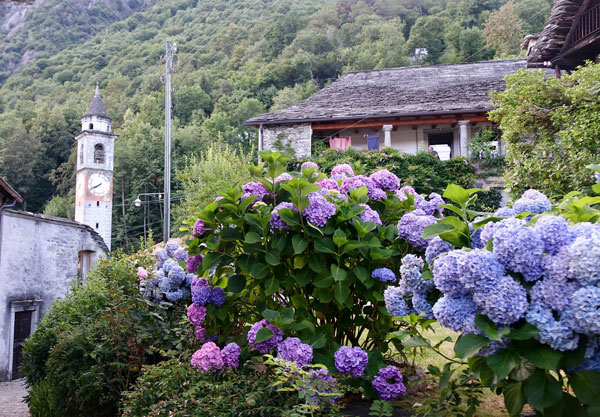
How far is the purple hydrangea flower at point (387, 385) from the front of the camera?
10.2ft

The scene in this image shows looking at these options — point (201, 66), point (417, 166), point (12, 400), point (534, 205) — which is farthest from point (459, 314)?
point (201, 66)

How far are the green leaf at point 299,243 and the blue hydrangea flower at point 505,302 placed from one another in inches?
52.2

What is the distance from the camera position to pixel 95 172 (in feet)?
115

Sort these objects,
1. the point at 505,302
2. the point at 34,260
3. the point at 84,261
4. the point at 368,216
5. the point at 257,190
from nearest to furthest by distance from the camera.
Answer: the point at 505,302 < the point at 368,216 < the point at 257,190 < the point at 34,260 < the point at 84,261

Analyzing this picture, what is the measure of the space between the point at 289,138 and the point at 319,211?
15127 mm

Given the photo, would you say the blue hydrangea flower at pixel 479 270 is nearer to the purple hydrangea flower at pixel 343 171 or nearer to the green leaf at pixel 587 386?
the green leaf at pixel 587 386

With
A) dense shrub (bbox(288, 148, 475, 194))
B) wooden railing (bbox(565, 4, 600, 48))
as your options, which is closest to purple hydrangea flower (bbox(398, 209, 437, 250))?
wooden railing (bbox(565, 4, 600, 48))

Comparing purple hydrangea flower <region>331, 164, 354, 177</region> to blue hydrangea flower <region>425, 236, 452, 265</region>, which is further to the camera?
purple hydrangea flower <region>331, 164, 354, 177</region>

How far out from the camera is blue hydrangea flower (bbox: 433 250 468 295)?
73.2 inches

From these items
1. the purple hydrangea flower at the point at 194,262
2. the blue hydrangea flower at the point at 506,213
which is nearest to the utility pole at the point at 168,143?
the purple hydrangea flower at the point at 194,262

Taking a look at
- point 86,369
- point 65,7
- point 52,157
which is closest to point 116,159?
point 52,157

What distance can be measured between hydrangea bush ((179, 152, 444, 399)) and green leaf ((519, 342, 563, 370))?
3.69ft

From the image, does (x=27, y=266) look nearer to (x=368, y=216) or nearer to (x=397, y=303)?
(x=368, y=216)

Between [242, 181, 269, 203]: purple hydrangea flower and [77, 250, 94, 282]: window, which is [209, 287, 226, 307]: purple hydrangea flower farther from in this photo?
[77, 250, 94, 282]: window
